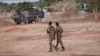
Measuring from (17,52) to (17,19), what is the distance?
877 inches

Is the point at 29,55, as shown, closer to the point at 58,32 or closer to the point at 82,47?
the point at 58,32

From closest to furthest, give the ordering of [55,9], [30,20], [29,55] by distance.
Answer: [29,55]
[30,20]
[55,9]

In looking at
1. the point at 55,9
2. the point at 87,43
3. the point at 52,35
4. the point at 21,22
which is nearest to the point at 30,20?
the point at 21,22

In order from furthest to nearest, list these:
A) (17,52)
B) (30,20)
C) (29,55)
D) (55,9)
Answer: (55,9) → (30,20) → (17,52) → (29,55)

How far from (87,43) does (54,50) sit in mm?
2992

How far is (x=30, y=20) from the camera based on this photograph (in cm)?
3959

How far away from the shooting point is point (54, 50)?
17359 millimetres

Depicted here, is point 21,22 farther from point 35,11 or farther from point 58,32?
point 58,32

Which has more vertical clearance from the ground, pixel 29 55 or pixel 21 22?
Result: pixel 29 55

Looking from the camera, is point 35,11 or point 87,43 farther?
point 35,11

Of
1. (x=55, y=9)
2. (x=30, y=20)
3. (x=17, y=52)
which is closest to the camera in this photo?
(x=17, y=52)

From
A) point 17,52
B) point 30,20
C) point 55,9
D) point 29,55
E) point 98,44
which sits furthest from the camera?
point 55,9

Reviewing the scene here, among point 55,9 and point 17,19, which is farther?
point 55,9

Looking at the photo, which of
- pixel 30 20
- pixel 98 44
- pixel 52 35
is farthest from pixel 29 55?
pixel 30 20
